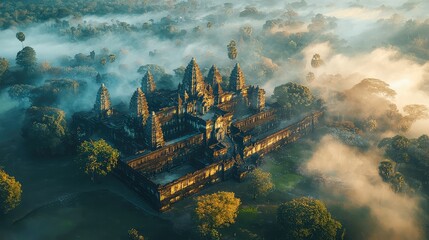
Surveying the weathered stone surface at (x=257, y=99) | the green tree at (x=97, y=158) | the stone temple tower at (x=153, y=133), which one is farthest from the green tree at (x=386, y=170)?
the green tree at (x=97, y=158)

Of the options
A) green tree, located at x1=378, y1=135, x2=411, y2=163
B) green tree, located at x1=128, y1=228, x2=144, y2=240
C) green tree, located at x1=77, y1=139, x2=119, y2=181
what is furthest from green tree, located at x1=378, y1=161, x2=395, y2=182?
green tree, located at x1=77, y1=139, x2=119, y2=181

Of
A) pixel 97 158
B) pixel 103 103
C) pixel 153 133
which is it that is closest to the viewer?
pixel 97 158

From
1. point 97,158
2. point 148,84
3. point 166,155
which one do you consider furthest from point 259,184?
point 148,84

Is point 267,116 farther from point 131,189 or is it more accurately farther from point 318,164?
point 131,189

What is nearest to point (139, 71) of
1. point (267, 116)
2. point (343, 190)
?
point (267, 116)

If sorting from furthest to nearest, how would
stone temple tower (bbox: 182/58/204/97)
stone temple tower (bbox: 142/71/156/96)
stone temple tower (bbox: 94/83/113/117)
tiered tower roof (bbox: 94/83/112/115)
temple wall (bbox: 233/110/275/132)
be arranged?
1. stone temple tower (bbox: 142/71/156/96)
2. temple wall (bbox: 233/110/275/132)
3. stone temple tower (bbox: 182/58/204/97)
4. stone temple tower (bbox: 94/83/113/117)
5. tiered tower roof (bbox: 94/83/112/115)

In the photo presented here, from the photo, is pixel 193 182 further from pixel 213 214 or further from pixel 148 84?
pixel 148 84

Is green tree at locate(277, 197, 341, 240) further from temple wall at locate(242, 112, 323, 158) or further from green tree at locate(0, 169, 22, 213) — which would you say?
green tree at locate(0, 169, 22, 213)
